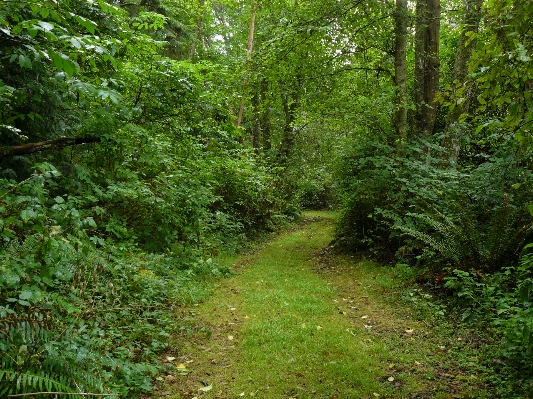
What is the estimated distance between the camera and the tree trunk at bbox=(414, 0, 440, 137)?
10.5 m

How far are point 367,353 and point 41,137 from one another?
547 centimetres

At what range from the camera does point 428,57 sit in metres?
10.4

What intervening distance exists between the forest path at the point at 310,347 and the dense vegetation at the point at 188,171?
0.55m

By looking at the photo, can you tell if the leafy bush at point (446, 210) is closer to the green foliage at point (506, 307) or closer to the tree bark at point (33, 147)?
the green foliage at point (506, 307)

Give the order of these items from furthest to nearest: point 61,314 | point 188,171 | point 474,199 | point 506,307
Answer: point 188,171, point 474,199, point 506,307, point 61,314

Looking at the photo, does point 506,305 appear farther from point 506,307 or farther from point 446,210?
point 446,210

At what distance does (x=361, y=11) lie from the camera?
33.2 ft

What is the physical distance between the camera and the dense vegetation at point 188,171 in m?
3.38

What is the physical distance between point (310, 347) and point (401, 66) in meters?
8.14

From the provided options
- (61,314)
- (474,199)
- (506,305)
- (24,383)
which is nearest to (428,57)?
(474,199)

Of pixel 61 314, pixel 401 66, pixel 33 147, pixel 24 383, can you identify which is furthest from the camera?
pixel 401 66

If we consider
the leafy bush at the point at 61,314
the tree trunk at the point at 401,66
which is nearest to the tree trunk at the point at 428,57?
the tree trunk at the point at 401,66

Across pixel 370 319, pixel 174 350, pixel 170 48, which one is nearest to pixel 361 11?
pixel 370 319

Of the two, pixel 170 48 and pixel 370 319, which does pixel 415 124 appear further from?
pixel 170 48
